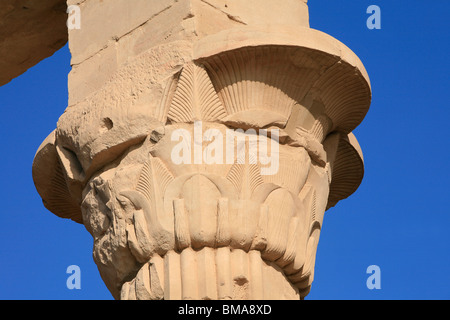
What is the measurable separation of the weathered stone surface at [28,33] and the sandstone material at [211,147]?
184 cm

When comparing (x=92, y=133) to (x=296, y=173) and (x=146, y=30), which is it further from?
(x=296, y=173)

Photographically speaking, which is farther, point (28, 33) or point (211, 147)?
point (28, 33)

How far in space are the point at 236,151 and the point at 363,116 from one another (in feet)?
3.46

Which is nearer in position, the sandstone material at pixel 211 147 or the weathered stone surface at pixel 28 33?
the sandstone material at pixel 211 147

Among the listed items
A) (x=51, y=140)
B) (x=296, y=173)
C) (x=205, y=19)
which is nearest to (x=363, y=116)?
(x=296, y=173)

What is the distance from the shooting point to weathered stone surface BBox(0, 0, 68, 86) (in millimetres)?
8406

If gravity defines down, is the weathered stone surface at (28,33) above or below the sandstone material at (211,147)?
above

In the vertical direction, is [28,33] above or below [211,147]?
above

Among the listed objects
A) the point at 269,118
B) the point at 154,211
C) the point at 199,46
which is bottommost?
the point at 154,211

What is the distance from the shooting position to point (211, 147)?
6.03 meters

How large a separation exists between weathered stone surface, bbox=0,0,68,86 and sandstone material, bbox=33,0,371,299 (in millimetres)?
1838

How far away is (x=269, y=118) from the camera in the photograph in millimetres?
6195

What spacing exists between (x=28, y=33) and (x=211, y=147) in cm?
320

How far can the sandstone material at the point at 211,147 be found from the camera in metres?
5.83
